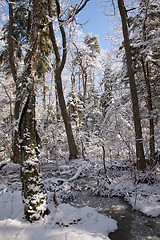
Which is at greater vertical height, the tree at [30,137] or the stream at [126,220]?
the tree at [30,137]

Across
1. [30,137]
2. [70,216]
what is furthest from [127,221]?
[30,137]

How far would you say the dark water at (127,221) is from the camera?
300 cm

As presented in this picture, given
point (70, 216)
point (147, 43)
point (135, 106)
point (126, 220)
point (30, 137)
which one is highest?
point (147, 43)

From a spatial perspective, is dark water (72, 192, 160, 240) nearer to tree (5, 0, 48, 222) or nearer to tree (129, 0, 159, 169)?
tree (5, 0, 48, 222)

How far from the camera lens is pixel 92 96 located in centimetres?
2491

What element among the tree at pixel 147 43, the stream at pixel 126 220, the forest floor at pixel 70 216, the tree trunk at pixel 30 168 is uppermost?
the tree at pixel 147 43

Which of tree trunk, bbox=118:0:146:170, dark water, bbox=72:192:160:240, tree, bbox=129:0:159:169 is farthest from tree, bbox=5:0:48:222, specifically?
tree, bbox=129:0:159:169

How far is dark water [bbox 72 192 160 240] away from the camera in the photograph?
2998 millimetres

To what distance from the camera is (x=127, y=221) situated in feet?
11.6

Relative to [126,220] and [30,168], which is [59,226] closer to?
[30,168]

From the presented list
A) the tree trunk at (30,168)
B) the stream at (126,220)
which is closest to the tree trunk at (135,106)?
the stream at (126,220)

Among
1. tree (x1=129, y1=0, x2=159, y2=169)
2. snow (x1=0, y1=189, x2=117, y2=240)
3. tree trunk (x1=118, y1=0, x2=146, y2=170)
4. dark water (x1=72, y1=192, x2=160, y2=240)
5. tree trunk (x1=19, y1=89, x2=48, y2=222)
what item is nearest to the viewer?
snow (x1=0, y1=189, x2=117, y2=240)

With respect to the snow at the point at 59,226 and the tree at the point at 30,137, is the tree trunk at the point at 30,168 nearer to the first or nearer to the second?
the tree at the point at 30,137

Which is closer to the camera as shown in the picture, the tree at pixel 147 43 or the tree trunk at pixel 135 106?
the tree trunk at pixel 135 106
